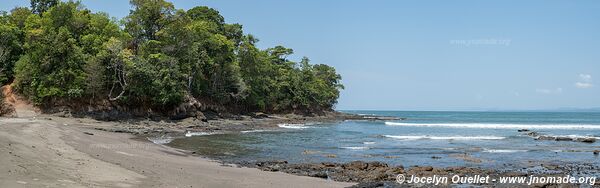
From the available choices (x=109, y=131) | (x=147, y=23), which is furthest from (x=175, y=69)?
(x=109, y=131)

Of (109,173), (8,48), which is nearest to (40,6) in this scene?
(8,48)

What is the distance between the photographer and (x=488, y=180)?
1553 cm

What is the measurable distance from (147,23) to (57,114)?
1760 centimetres

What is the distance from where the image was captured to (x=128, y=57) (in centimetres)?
4269

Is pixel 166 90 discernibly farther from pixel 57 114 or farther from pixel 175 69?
pixel 57 114

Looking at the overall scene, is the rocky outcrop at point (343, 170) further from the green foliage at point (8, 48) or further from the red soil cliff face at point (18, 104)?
the green foliage at point (8, 48)

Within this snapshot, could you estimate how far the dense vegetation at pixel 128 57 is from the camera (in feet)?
131

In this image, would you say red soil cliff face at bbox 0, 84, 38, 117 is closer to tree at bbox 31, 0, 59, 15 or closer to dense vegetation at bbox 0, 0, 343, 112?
dense vegetation at bbox 0, 0, 343, 112

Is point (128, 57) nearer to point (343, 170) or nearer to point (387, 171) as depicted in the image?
point (343, 170)

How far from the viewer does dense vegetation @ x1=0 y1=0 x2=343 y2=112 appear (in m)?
40.0

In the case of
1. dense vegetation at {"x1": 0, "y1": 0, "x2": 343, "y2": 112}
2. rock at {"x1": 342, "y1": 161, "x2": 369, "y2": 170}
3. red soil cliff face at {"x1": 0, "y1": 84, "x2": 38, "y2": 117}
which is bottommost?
rock at {"x1": 342, "y1": 161, "x2": 369, "y2": 170}

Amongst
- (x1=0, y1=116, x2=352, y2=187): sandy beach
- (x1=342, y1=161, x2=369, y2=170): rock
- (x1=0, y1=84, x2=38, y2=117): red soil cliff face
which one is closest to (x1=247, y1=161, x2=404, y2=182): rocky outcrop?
(x1=342, y1=161, x2=369, y2=170): rock

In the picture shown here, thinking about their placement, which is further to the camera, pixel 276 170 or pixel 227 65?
pixel 227 65

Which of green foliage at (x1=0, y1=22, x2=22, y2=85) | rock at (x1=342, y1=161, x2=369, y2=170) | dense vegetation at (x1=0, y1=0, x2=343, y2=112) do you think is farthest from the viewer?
green foliage at (x1=0, y1=22, x2=22, y2=85)
